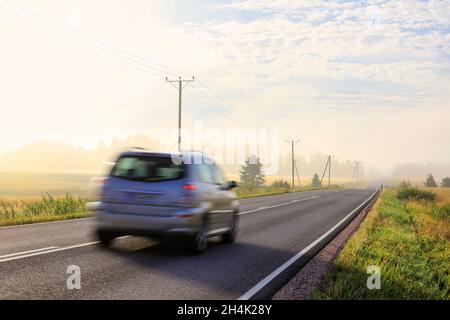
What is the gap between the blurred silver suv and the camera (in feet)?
28.6

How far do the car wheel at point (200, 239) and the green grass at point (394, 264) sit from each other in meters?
2.36

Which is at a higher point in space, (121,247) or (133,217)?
(133,217)

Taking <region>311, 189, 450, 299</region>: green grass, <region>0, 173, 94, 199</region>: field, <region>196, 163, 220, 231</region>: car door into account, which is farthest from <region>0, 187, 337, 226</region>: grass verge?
<region>0, 173, 94, 199</region>: field

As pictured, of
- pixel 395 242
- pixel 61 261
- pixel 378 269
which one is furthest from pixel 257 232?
pixel 61 261

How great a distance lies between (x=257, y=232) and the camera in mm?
13031

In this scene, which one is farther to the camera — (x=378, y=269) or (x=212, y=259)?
(x=212, y=259)

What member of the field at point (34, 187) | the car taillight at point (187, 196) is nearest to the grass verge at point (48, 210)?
the car taillight at point (187, 196)

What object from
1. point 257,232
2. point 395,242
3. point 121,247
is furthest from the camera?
point 257,232

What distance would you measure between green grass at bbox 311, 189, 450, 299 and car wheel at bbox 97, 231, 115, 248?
4.08 meters

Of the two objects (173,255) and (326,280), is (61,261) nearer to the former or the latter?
(173,255)

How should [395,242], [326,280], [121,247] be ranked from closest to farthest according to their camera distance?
1. [326,280]
2. [121,247]
3. [395,242]

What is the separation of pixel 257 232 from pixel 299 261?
13.2ft

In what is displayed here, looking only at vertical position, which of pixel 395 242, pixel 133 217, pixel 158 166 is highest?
pixel 158 166
